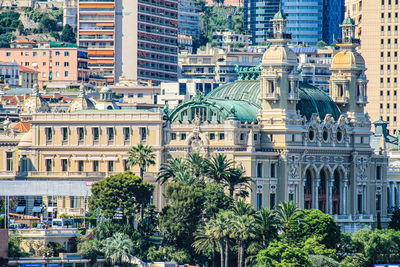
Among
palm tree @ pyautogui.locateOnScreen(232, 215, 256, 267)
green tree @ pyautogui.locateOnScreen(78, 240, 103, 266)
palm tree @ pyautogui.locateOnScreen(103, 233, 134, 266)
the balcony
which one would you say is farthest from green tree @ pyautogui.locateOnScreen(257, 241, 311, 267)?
the balcony

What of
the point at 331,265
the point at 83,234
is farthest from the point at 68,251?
the point at 331,265

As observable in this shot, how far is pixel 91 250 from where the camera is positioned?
7490 inches

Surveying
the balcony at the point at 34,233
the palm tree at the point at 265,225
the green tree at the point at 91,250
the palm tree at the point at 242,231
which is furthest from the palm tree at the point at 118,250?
the palm tree at the point at 265,225

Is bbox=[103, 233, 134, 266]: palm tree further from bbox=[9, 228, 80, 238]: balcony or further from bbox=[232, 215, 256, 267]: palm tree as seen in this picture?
bbox=[232, 215, 256, 267]: palm tree

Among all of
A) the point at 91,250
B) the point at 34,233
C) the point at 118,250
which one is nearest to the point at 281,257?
the point at 118,250

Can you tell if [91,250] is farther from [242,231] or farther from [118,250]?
[242,231]

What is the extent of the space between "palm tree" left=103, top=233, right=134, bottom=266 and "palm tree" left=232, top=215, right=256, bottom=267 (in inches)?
498

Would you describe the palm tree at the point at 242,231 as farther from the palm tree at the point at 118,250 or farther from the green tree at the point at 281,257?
the palm tree at the point at 118,250

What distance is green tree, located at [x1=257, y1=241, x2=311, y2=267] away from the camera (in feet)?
627

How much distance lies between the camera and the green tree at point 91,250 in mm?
189750

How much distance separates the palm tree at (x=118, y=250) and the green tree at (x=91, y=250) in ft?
2.96

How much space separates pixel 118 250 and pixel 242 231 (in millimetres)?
14920

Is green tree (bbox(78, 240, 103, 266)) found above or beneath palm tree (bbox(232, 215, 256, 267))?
beneath

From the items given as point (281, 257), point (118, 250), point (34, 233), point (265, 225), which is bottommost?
point (281, 257)
